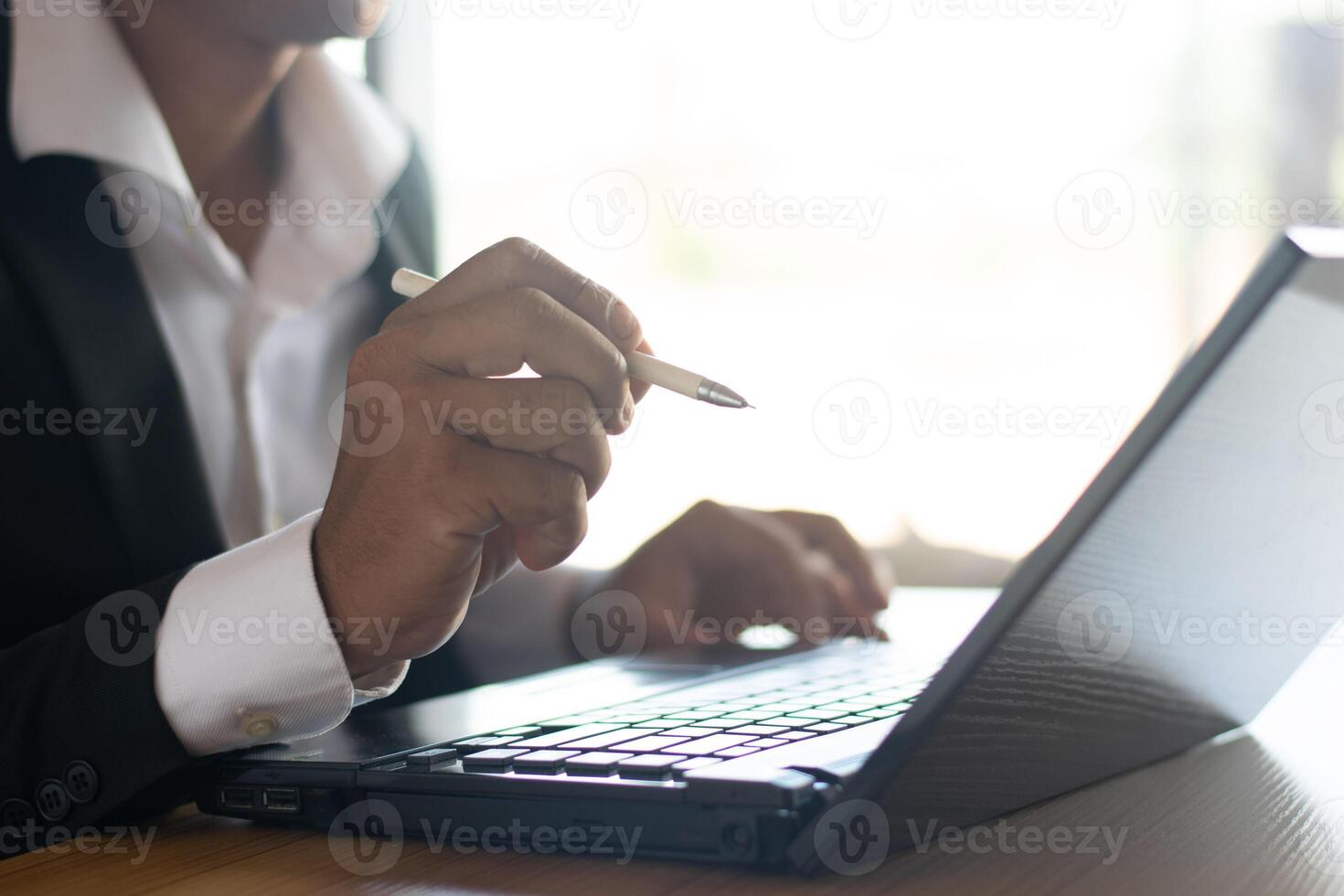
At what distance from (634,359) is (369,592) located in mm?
170

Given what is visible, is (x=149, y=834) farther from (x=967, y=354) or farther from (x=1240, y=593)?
(x=967, y=354)

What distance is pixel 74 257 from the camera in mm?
845

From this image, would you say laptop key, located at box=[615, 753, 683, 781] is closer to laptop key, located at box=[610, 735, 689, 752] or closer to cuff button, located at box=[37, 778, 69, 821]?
laptop key, located at box=[610, 735, 689, 752]

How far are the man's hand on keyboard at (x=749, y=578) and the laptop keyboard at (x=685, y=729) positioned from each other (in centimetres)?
25

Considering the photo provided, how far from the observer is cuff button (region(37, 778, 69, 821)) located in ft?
1.74

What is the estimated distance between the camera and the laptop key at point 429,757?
1.49ft

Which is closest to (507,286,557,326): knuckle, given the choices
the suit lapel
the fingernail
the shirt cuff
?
the fingernail

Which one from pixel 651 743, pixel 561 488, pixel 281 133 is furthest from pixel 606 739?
pixel 281 133

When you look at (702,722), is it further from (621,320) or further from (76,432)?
(76,432)

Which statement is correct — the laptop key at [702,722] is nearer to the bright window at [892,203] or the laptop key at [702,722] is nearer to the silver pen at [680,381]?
the silver pen at [680,381]

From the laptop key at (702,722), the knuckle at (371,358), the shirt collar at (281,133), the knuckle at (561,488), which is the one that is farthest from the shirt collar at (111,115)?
the laptop key at (702,722)

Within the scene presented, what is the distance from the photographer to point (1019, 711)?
1.29 ft

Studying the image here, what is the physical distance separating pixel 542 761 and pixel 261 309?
826mm

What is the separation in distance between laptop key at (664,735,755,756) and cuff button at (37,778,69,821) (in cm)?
29
